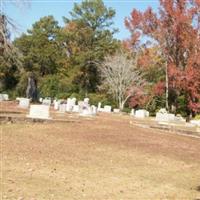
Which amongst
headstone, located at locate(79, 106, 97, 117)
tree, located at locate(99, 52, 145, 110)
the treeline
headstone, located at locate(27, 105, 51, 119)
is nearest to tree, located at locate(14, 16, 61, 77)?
the treeline

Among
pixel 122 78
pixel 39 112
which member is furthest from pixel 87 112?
→ pixel 122 78

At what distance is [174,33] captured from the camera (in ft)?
140

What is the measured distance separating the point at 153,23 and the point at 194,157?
30.6 meters

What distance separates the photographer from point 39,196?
8016mm

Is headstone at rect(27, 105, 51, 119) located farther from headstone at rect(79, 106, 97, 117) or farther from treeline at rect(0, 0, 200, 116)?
treeline at rect(0, 0, 200, 116)

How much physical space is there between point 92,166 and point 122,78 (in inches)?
1969

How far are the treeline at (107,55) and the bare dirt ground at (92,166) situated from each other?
81.6 feet

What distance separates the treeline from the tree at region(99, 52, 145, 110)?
0.97 metres

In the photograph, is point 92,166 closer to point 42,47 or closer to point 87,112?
point 87,112

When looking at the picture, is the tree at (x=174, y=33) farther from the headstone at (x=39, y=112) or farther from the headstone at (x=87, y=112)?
the headstone at (x=39, y=112)

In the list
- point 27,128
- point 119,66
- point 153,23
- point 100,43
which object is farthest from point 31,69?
point 27,128

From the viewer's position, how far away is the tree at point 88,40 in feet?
226

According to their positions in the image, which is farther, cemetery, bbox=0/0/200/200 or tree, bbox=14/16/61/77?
tree, bbox=14/16/61/77

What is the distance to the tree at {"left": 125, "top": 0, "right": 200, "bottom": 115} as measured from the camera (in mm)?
41312
